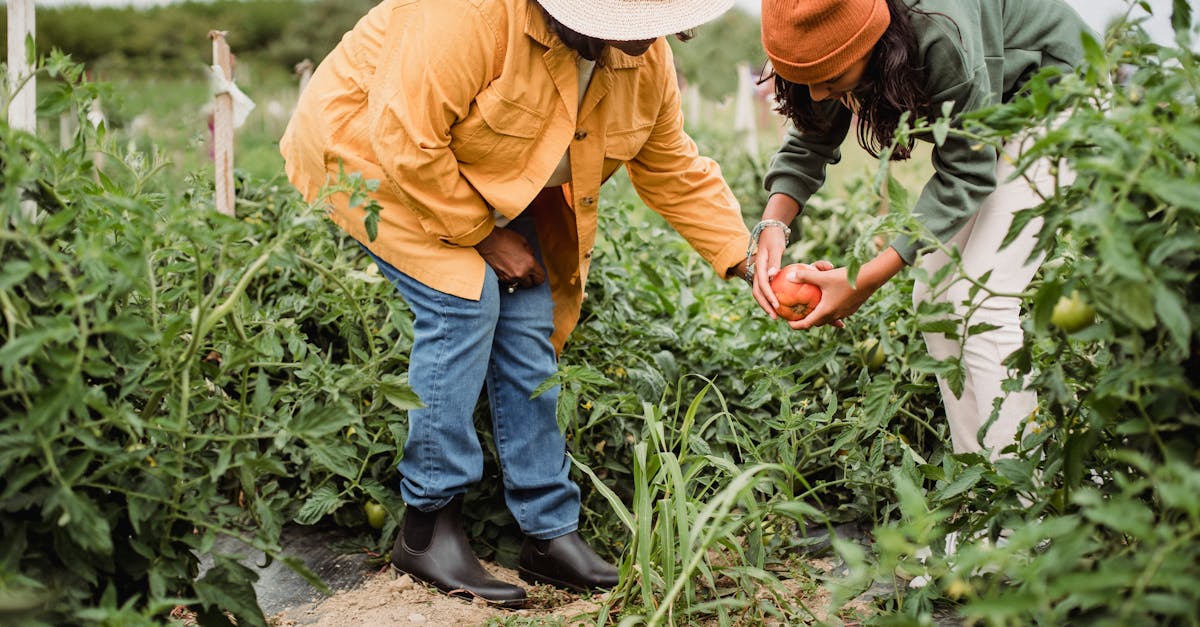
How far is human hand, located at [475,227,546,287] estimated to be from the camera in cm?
238

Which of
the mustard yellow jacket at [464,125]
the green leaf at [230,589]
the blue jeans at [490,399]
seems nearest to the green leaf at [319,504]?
the blue jeans at [490,399]

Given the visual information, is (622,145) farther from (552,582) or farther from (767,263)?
(552,582)

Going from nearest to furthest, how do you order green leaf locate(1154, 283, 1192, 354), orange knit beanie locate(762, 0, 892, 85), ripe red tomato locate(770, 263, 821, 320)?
green leaf locate(1154, 283, 1192, 354) < orange knit beanie locate(762, 0, 892, 85) < ripe red tomato locate(770, 263, 821, 320)

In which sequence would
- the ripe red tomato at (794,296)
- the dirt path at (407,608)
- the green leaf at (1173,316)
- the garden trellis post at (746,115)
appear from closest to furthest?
1. the green leaf at (1173,316)
2. the dirt path at (407,608)
3. the ripe red tomato at (794,296)
4. the garden trellis post at (746,115)

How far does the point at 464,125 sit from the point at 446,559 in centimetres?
99

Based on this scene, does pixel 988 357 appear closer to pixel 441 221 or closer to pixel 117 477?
pixel 441 221

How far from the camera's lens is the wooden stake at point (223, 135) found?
9.68ft

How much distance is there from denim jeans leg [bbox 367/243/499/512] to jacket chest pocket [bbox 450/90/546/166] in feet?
0.87

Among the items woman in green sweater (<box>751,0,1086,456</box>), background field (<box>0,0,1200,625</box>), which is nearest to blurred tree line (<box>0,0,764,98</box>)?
woman in green sweater (<box>751,0,1086,456</box>)

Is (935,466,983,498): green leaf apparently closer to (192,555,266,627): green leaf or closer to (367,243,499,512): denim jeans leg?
(367,243,499,512): denim jeans leg

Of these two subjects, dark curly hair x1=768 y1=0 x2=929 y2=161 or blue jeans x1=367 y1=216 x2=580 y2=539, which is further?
blue jeans x1=367 y1=216 x2=580 y2=539

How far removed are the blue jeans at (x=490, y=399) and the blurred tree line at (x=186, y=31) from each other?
982cm

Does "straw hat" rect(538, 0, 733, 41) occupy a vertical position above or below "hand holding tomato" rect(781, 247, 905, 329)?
above

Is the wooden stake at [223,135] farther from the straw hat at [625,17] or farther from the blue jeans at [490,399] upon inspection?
the straw hat at [625,17]
